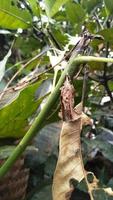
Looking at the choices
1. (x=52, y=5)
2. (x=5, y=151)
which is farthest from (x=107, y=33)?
(x=5, y=151)

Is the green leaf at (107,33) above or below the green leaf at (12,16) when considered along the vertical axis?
below

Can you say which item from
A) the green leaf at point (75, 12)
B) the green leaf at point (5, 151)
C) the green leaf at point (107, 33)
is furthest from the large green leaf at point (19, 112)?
the green leaf at point (75, 12)

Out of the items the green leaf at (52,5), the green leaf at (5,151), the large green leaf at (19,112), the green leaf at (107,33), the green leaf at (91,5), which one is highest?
the green leaf at (52,5)

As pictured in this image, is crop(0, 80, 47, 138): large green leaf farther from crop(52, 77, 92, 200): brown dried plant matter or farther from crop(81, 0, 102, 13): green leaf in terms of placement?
crop(81, 0, 102, 13): green leaf

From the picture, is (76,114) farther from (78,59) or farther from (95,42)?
(95,42)

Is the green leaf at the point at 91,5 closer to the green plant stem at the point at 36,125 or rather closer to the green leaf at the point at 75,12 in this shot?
the green leaf at the point at 75,12

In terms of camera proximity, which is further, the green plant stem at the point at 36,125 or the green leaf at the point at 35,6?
the green leaf at the point at 35,6

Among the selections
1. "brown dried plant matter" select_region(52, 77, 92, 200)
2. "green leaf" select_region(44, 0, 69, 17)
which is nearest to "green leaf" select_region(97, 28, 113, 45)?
"green leaf" select_region(44, 0, 69, 17)

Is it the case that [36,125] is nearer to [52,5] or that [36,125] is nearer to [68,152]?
[68,152]
